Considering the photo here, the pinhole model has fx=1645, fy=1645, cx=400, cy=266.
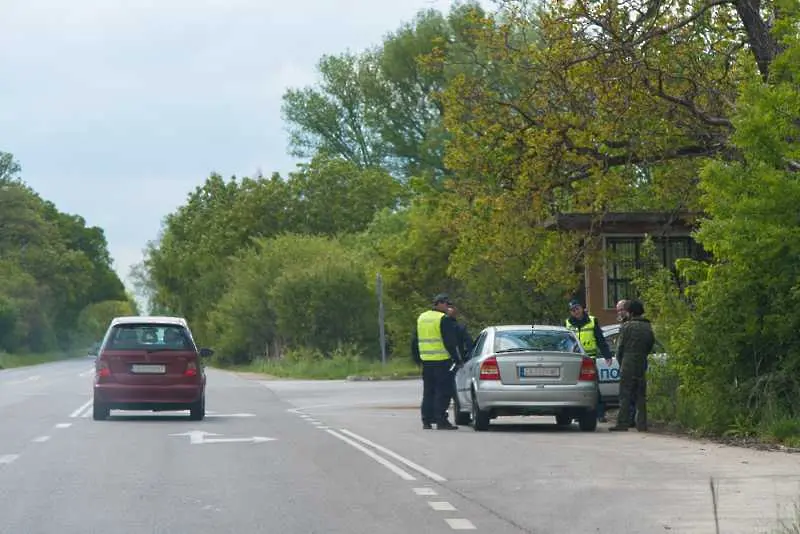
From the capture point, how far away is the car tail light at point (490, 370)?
72.1 ft

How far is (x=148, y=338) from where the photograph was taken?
85.0 feet

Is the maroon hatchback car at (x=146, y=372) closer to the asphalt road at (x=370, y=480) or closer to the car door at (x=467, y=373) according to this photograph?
the asphalt road at (x=370, y=480)

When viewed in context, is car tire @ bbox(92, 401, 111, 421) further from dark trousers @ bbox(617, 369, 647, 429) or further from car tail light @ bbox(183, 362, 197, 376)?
dark trousers @ bbox(617, 369, 647, 429)

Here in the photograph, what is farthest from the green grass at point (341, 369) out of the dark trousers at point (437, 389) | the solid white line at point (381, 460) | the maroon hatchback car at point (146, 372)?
the solid white line at point (381, 460)

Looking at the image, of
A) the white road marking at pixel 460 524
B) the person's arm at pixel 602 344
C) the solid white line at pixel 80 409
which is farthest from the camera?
the solid white line at pixel 80 409

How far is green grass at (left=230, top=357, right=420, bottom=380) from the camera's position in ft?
172

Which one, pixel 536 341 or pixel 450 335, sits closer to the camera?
pixel 536 341

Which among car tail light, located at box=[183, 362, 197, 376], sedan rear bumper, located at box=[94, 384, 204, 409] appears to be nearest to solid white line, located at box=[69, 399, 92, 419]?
sedan rear bumper, located at box=[94, 384, 204, 409]

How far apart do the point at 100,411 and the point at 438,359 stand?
232 inches

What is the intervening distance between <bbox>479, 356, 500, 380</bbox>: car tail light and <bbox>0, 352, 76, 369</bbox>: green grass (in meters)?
68.6

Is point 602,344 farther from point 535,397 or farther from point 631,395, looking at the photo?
point 535,397

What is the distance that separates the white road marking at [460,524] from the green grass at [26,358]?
78350mm

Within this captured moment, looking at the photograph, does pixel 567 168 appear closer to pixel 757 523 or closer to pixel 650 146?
pixel 650 146

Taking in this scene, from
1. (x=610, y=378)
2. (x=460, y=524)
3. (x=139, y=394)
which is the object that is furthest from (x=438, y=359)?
(x=460, y=524)
